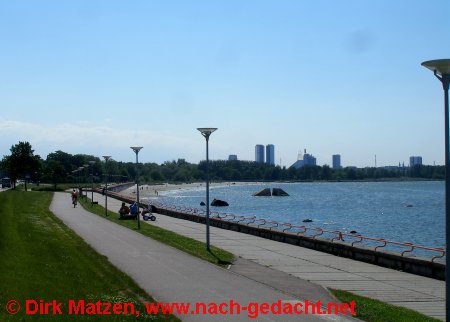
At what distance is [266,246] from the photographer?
24719mm

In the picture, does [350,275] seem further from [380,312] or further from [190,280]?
[380,312]

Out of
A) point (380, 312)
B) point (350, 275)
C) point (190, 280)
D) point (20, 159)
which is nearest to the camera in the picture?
point (380, 312)

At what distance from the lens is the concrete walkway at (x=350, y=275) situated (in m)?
13.9

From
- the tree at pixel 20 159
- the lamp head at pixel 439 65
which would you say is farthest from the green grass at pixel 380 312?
the tree at pixel 20 159

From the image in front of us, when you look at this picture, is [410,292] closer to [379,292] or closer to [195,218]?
[379,292]

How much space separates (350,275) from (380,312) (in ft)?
18.7

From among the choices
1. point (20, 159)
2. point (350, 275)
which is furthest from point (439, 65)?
point (20, 159)

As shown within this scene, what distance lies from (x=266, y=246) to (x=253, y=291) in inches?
467

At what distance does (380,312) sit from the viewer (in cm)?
1153

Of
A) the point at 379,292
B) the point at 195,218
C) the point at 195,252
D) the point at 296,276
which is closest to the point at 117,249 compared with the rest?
the point at 195,252
